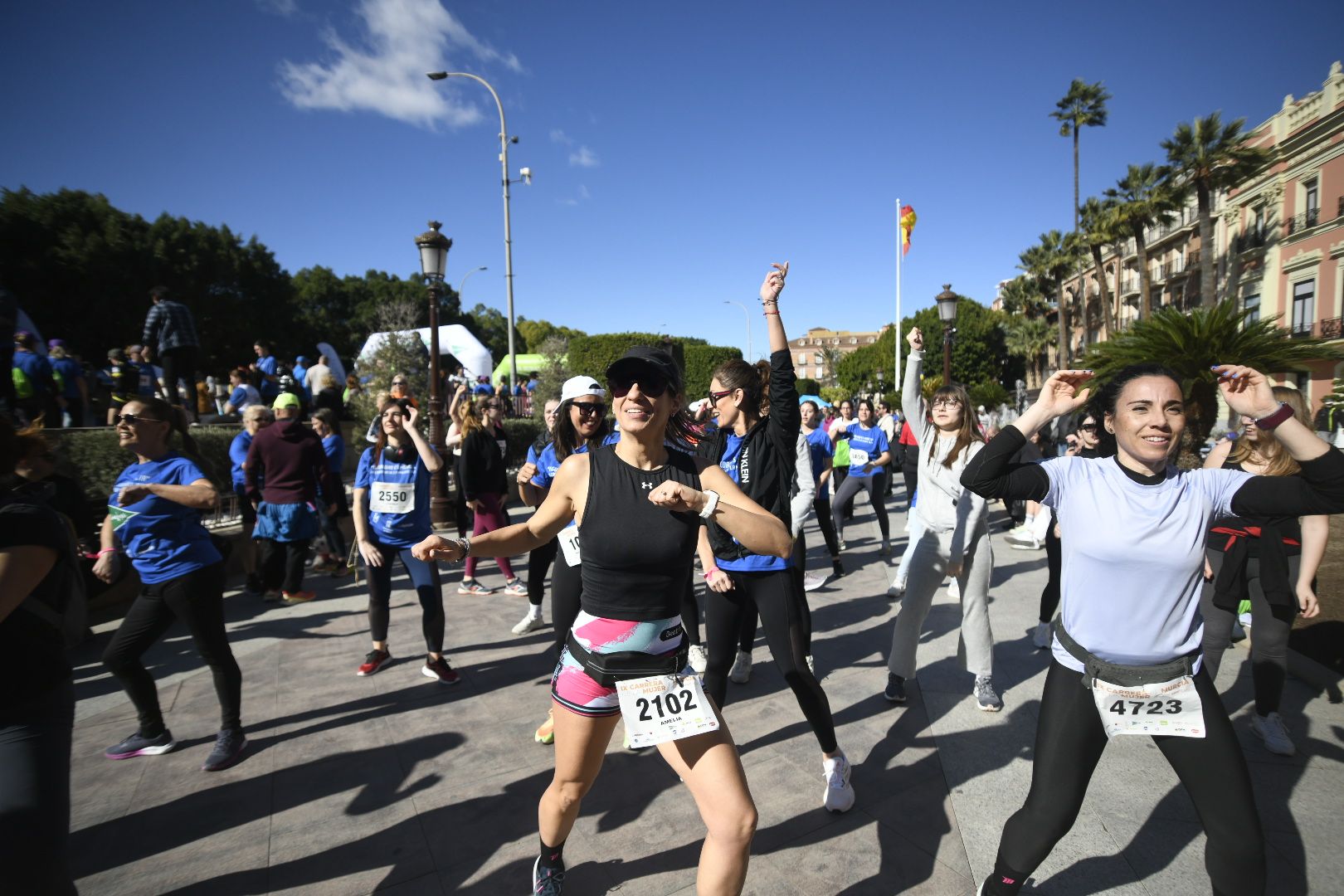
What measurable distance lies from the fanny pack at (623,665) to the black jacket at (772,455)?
121 centimetres

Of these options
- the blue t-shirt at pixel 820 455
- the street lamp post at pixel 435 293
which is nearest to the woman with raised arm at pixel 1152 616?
the blue t-shirt at pixel 820 455

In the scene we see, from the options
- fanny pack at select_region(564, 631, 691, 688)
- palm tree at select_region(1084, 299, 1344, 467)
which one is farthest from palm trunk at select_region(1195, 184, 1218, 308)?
fanny pack at select_region(564, 631, 691, 688)

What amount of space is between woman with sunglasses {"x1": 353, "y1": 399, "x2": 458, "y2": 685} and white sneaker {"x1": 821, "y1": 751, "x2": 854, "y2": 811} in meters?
2.84

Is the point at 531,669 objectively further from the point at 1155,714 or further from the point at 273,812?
the point at 1155,714

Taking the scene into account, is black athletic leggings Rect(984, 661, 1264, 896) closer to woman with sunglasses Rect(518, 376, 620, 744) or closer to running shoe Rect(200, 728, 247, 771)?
woman with sunglasses Rect(518, 376, 620, 744)

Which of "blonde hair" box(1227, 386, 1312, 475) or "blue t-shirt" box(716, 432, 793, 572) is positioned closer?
"blue t-shirt" box(716, 432, 793, 572)

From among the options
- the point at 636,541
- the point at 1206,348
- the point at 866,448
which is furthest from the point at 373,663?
the point at 1206,348

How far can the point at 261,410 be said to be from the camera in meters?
7.05

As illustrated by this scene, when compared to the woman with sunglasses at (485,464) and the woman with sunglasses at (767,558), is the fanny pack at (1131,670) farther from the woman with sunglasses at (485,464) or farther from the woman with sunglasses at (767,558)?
the woman with sunglasses at (485,464)

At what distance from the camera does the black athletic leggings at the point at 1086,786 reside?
6.50 ft

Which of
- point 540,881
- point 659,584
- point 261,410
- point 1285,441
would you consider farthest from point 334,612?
point 1285,441

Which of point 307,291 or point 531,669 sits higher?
point 307,291

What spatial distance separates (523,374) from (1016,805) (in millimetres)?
31996

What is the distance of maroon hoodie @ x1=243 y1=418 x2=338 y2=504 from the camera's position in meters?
6.75
